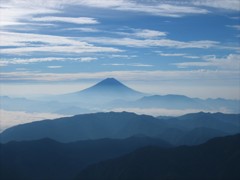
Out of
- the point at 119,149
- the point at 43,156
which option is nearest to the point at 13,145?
the point at 43,156

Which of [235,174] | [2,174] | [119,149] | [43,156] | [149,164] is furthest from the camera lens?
[119,149]

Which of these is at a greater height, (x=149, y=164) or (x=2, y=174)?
(x=149, y=164)

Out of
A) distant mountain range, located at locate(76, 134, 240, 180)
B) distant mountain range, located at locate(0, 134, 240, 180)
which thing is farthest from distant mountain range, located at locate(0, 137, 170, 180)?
distant mountain range, located at locate(76, 134, 240, 180)

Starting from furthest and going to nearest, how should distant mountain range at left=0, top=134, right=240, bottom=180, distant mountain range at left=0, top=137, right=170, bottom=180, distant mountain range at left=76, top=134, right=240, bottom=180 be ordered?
distant mountain range at left=0, top=137, right=170, bottom=180 < distant mountain range at left=0, top=134, right=240, bottom=180 < distant mountain range at left=76, top=134, right=240, bottom=180

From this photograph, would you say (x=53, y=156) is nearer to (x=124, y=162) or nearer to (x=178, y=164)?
(x=124, y=162)

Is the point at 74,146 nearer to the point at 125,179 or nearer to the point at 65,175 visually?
the point at 65,175

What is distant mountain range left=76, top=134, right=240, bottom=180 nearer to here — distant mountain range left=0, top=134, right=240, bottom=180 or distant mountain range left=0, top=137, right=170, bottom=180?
distant mountain range left=0, top=134, right=240, bottom=180

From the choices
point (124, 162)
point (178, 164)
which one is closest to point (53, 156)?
point (124, 162)

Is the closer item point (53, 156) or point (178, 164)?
point (178, 164)

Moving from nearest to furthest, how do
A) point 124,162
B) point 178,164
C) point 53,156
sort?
point 178,164 → point 124,162 → point 53,156
